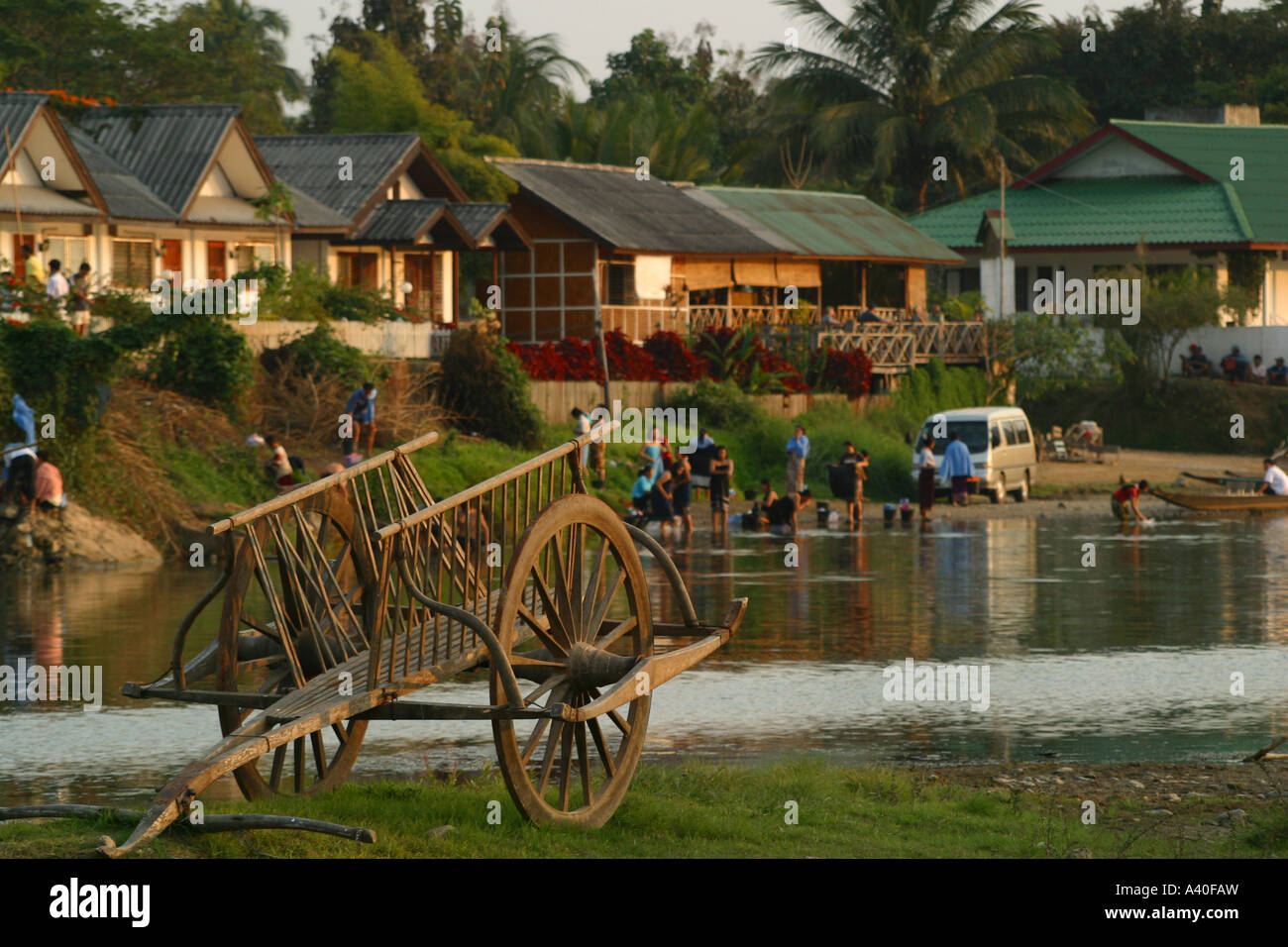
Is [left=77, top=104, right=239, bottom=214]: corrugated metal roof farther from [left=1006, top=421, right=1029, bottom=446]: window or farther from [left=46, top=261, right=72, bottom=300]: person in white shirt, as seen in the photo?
[left=1006, top=421, right=1029, bottom=446]: window

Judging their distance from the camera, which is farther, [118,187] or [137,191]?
[137,191]

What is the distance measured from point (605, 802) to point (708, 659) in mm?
9084

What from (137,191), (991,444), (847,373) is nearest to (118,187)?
(137,191)

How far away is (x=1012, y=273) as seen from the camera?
6159cm

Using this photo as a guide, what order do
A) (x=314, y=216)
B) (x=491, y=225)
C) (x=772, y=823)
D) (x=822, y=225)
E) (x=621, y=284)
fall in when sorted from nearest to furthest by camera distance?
(x=772, y=823) → (x=314, y=216) → (x=491, y=225) → (x=621, y=284) → (x=822, y=225)

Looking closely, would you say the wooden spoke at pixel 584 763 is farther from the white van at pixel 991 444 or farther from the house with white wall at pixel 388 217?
the house with white wall at pixel 388 217

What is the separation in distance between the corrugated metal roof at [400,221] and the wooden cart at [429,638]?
122ft

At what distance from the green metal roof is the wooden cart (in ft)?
166

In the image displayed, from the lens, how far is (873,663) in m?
17.9

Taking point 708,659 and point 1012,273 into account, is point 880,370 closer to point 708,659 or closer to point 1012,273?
point 1012,273

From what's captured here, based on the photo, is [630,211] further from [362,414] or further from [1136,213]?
[362,414]

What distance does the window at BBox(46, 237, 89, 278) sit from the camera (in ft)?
135

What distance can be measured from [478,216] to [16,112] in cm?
1357
